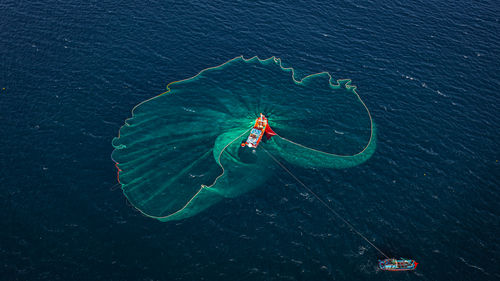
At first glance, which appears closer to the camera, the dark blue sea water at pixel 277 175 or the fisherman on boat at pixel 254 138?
the dark blue sea water at pixel 277 175

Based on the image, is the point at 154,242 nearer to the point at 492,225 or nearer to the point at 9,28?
the point at 492,225

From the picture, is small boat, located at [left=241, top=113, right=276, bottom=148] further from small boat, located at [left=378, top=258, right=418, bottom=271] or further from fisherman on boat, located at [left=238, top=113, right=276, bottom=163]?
small boat, located at [left=378, top=258, right=418, bottom=271]

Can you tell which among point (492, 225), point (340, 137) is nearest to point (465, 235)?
point (492, 225)

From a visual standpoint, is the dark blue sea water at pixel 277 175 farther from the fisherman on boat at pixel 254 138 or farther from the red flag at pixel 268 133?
the red flag at pixel 268 133

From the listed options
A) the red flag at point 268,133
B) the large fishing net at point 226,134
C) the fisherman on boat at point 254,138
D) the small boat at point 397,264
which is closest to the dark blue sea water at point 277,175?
the small boat at point 397,264

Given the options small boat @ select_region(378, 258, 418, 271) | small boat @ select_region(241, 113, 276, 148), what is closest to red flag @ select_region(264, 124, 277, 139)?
small boat @ select_region(241, 113, 276, 148)
